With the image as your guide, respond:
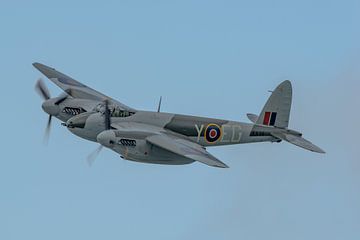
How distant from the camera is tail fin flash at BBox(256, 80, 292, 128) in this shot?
5841 cm

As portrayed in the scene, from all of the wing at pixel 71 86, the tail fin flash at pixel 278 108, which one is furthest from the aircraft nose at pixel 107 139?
the tail fin flash at pixel 278 108

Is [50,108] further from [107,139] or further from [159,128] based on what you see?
[107,139]

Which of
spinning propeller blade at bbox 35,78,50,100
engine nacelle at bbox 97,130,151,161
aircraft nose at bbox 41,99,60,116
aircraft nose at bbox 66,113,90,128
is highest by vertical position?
spinning propeller blade at bbox 35,78,50,100

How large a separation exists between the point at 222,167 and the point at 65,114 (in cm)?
1516

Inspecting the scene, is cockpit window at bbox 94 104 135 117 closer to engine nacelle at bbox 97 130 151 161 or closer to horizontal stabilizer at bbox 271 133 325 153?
engine nacelle at bbox 97 130 151 161

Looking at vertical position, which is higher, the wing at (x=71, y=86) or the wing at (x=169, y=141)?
the wing at (x=71, y=86)

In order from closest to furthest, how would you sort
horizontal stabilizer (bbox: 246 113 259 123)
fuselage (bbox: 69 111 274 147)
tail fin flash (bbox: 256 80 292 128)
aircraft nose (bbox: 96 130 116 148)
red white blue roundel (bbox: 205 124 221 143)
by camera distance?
aircraft nose (bbox: 96 130 116 148) → fuselage (bbox: 69 111 274 147) → red white blue roundel (bbox: 205 124 221 143) → tail fin flash (bbox: 256 80 292 128) → horizontal stabilizer (bbox: 246 113 259 123)

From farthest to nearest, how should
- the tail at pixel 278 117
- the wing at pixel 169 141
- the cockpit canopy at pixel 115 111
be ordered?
the tail at pixel 278 117 → the cockpit canopy at pixel 115 111 → the wing at pixel 169 141

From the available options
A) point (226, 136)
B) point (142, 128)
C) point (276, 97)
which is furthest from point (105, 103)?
point (276, 97)

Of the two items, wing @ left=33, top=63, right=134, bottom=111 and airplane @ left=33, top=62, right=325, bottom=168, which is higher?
wing @ left=33, top=63, right=134, bottom=111

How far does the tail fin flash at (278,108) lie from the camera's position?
58406 millimetres

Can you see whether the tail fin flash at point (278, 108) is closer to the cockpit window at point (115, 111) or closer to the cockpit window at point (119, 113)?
the cockpit window at point (119, 113)

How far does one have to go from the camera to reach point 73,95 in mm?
60969

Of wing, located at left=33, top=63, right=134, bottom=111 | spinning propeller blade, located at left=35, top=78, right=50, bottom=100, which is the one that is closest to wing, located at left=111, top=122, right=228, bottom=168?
wing, located at left=33, top=63, right=134, bottom=111
